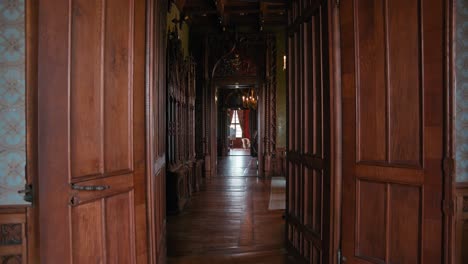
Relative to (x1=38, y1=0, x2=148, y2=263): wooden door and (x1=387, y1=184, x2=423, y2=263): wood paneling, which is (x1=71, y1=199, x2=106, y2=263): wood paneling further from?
(x1=387, y1=184, x2=423, y2=263): wood paneling

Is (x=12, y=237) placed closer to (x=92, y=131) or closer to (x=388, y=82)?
(x=92, y=131)

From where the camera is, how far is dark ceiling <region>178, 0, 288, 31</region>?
6.57m

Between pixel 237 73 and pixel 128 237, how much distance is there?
7042 millimetres

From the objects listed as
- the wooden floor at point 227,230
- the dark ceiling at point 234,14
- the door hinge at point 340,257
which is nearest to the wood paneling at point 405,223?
the door hinge at point 340,257

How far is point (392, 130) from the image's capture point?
5.97 feet

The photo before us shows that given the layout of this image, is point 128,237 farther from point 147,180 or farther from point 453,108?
point 453,108

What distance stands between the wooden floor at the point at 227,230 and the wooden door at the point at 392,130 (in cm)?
119

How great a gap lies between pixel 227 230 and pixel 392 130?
2.52 m

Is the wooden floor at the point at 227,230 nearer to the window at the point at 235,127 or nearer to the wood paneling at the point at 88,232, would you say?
the wood paneling at the point at 88,232

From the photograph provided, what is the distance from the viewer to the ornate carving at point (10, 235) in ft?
4.66

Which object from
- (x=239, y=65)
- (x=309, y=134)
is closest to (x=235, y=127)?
(x=239, y=65)

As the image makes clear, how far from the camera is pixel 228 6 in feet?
22.7

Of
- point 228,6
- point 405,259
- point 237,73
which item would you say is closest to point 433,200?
point 405,259

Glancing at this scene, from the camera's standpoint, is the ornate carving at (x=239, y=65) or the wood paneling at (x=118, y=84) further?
the ornate carving at (x=239, y=65)
